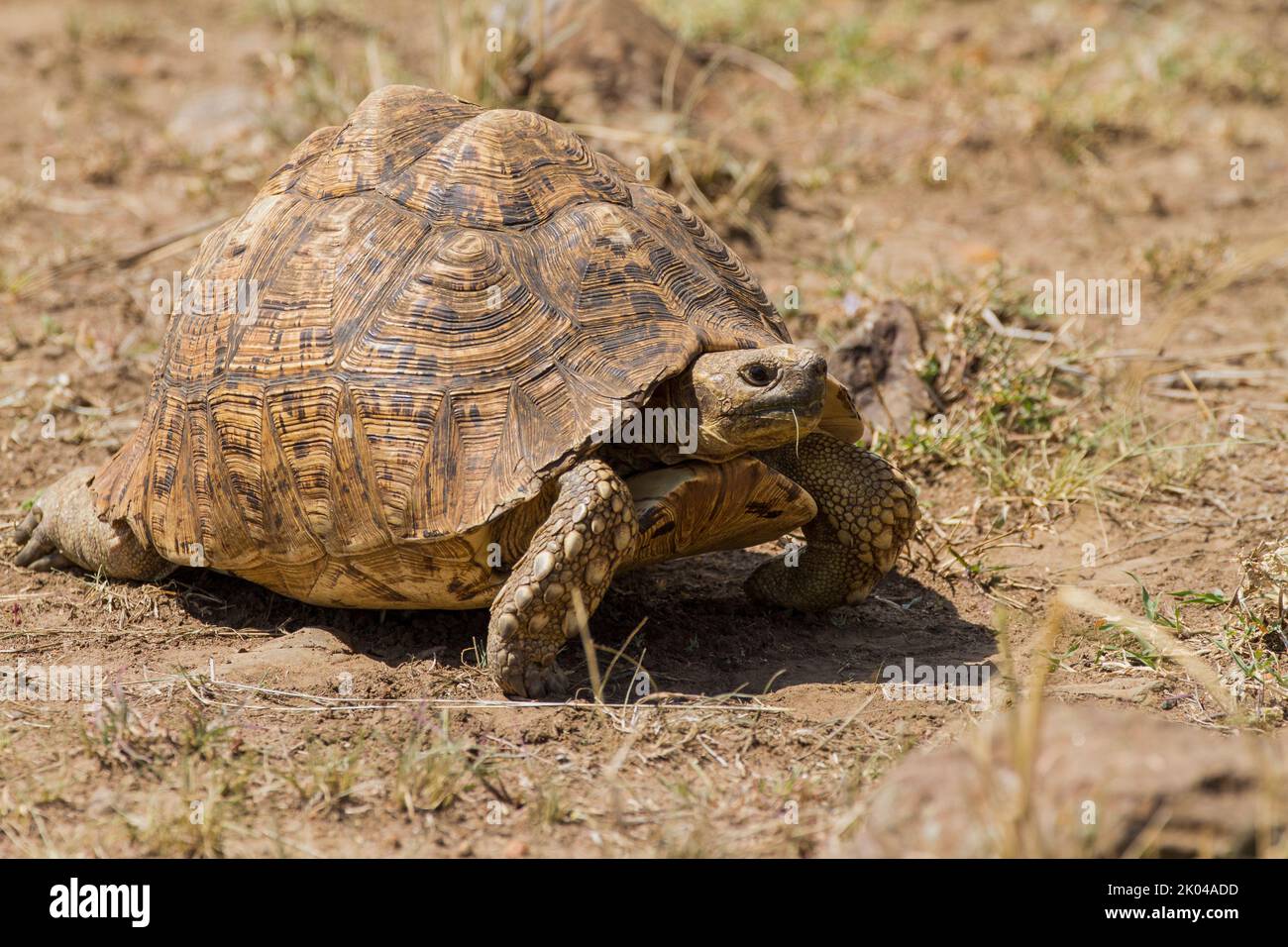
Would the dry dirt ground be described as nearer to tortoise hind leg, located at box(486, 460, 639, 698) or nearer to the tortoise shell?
tortoise hind leg, located at box(486, 460, 639, 698)

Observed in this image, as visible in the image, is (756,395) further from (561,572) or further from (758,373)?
(561,572)

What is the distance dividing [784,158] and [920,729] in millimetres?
5597

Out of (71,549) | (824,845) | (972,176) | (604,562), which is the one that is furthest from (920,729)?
(972,176)

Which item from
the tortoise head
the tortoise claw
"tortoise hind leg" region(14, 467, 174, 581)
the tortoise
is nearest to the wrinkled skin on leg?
the tortoise

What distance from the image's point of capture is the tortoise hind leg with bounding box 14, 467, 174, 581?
15.8 feet

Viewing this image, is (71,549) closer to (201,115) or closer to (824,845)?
(824,845)

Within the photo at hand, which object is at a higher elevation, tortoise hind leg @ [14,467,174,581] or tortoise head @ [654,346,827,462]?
tortoise head @ [654,346,827,462]

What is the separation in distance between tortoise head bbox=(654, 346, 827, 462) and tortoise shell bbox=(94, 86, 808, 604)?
124mm

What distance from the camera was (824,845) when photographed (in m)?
3.22

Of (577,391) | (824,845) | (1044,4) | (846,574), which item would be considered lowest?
(824,845)

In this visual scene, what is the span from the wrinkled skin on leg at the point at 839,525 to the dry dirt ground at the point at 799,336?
146mm

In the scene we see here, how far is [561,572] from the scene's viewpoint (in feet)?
12.6

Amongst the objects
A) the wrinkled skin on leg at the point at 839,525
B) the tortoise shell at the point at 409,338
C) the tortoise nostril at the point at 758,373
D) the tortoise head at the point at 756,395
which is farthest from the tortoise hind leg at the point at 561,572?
the wrinkled skin on leg at the point at 839,525

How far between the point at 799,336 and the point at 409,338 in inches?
114
